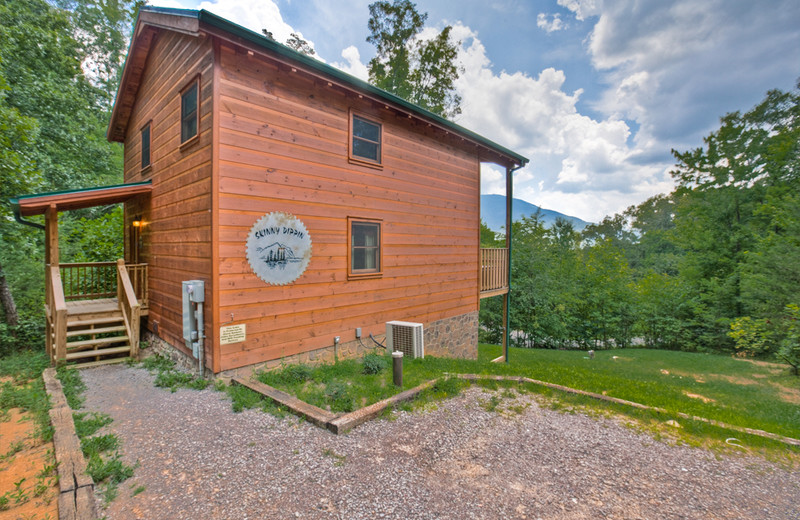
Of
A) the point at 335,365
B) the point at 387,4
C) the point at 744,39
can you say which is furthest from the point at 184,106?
the point at 744,39

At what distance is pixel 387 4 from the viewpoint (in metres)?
18.1

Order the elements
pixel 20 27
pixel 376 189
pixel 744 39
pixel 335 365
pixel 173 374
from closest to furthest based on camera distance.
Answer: pixel 173 374, pixel 335 365, pixel 376 189, pixel 20 27, pixel 744 39

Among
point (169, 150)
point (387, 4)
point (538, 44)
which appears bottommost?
A: point (169, 150)

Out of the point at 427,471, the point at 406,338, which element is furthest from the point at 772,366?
the point at 427,471

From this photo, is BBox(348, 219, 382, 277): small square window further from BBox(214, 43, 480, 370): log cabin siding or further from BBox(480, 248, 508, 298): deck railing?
BBox(480, 248, 508, 298): deck railing

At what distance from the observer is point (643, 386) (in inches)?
242

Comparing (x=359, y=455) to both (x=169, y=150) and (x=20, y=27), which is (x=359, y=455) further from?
(x=20, y=27)

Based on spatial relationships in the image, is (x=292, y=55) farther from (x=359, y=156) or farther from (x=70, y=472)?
(x=70, y=472)

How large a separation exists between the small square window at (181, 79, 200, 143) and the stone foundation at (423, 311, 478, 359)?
6164mm

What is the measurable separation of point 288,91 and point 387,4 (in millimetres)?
17141

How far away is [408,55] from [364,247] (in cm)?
1656

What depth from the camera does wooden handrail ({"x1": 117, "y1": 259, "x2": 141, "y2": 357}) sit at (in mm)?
5959

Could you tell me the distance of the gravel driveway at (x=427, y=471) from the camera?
2.41 metres

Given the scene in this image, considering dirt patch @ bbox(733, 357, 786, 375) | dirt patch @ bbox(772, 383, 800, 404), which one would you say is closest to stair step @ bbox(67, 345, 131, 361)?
dirt patch @ bbox(772, 383, 800, 404)
